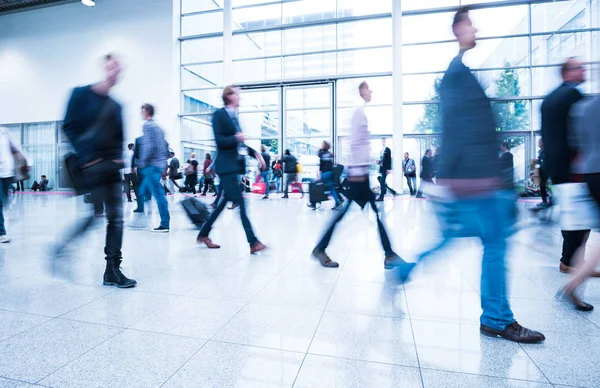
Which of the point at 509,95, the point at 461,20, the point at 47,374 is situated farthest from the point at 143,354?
the point at 509,95

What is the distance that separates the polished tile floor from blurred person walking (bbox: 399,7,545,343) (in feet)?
0.60

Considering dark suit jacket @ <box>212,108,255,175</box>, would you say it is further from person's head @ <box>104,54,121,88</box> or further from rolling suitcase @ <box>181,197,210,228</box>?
rolling suitcase @ <box>181,197,210,228</box>

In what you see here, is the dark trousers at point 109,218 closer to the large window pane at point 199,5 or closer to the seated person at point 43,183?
the large window pane at point 199,5

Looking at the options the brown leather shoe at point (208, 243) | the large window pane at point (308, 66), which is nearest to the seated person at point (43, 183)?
the large window pane at point (308, 66)

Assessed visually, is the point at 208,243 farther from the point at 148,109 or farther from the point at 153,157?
the point at 148,109

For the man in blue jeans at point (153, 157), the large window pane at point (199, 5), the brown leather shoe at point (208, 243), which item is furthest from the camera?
the large window pane at point (199, 5)

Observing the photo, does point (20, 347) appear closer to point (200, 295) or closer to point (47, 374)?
point (47, 374)

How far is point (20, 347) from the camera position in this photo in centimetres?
184

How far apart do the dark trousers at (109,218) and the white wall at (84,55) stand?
1300cm

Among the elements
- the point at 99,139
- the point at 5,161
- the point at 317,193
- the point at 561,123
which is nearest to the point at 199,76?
the point at 317,193

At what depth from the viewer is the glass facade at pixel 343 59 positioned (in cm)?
1296

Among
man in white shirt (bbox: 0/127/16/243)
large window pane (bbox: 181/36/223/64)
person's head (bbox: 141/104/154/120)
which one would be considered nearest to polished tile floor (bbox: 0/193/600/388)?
man in white shirt (bbox: 0/127/16/243)

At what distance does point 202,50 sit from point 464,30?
16.1 metres

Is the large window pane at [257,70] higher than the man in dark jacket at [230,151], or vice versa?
the large window pane at [257,70]
